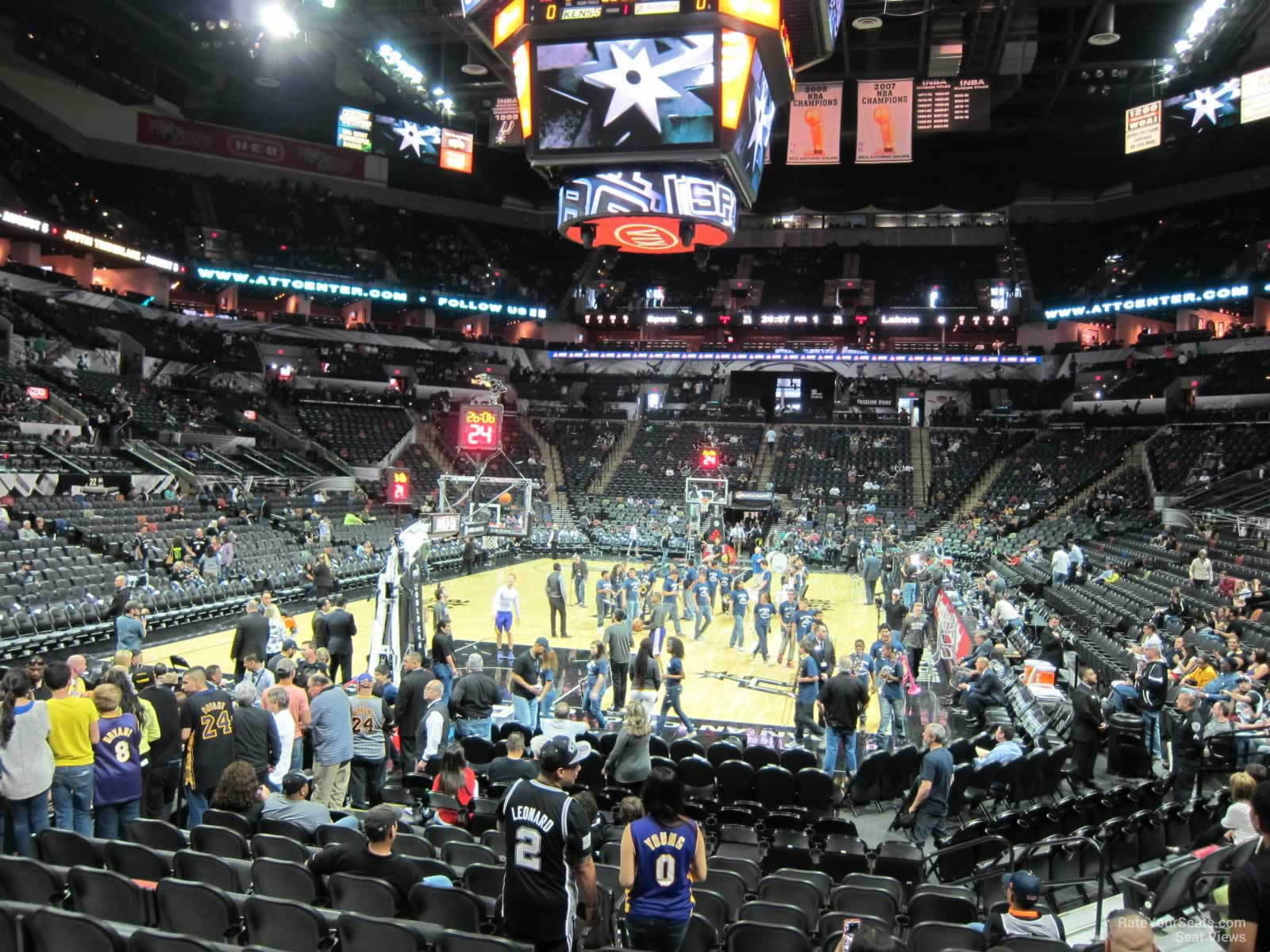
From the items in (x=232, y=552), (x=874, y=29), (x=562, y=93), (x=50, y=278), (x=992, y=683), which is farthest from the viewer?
(x=50, y=278)

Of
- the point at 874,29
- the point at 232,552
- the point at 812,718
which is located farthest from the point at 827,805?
the point at 874,29

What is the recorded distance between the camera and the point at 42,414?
28.4 metres

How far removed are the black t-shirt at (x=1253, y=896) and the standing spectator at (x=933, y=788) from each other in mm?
4370

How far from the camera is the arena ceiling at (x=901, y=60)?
85.3 feet

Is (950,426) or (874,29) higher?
(874,29)

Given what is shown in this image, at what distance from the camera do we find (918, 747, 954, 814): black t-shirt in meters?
7.97

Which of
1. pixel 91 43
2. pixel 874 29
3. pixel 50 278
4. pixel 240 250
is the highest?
pixel 91 43

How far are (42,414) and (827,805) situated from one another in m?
28.9

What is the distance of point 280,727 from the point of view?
7.82m

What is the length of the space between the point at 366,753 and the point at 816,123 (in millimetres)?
17778

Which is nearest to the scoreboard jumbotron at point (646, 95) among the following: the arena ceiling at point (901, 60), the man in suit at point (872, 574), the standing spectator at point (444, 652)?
the arena ceiling at point (901, 60)

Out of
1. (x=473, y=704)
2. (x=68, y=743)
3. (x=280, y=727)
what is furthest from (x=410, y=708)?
(x=68, y=743)

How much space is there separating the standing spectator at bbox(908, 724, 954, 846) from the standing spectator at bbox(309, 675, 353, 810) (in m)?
5.04

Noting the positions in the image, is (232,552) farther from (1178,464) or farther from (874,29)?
(1178,464)
